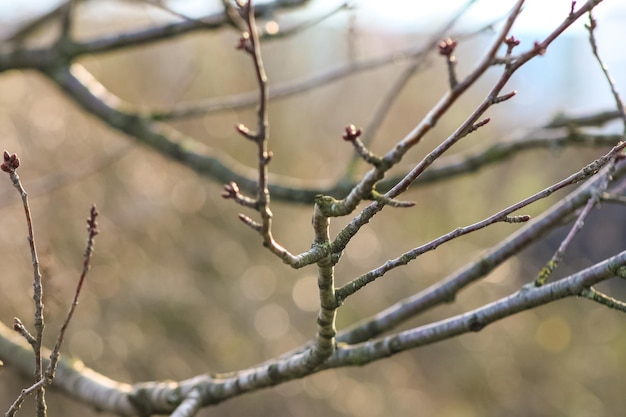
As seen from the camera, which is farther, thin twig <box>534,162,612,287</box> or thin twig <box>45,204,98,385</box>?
thin twig <box>534,162,612,287</box>

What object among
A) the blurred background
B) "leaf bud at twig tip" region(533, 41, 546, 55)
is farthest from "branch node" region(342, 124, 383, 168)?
the blurred background

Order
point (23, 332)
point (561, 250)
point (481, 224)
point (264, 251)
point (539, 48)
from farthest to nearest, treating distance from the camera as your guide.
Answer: point (264, 251) → point (561, 250) → point (23, 332) → point (481, 224) → point (539, 48)

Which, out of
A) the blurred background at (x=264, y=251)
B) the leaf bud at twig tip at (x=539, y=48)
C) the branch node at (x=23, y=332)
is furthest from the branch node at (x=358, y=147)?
the blurred background at (x=264, y=251)

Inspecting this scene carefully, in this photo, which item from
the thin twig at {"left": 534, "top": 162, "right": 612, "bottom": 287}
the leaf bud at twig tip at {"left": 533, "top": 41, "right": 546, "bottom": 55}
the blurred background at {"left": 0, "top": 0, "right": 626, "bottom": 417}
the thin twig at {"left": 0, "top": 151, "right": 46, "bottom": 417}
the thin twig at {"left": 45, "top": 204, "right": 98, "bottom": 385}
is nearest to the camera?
the leaf bud at twig tip at {"left": 533, "top": 41, "right": 546, "bottom": 55}

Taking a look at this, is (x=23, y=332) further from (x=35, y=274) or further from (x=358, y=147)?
(x=358, y=147)

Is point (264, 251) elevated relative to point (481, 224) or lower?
elevated

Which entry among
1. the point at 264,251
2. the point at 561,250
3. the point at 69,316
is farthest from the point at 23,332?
the point at 264,251

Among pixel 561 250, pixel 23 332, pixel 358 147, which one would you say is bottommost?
pixel 23 332

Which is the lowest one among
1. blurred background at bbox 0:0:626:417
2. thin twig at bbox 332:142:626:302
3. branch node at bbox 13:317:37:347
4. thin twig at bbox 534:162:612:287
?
branch node at bbox 13:317:37:347

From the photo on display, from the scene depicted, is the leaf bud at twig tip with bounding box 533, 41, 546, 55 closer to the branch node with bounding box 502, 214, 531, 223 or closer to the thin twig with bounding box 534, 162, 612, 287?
the branch node with bounding box 502, 214, 531, 223
